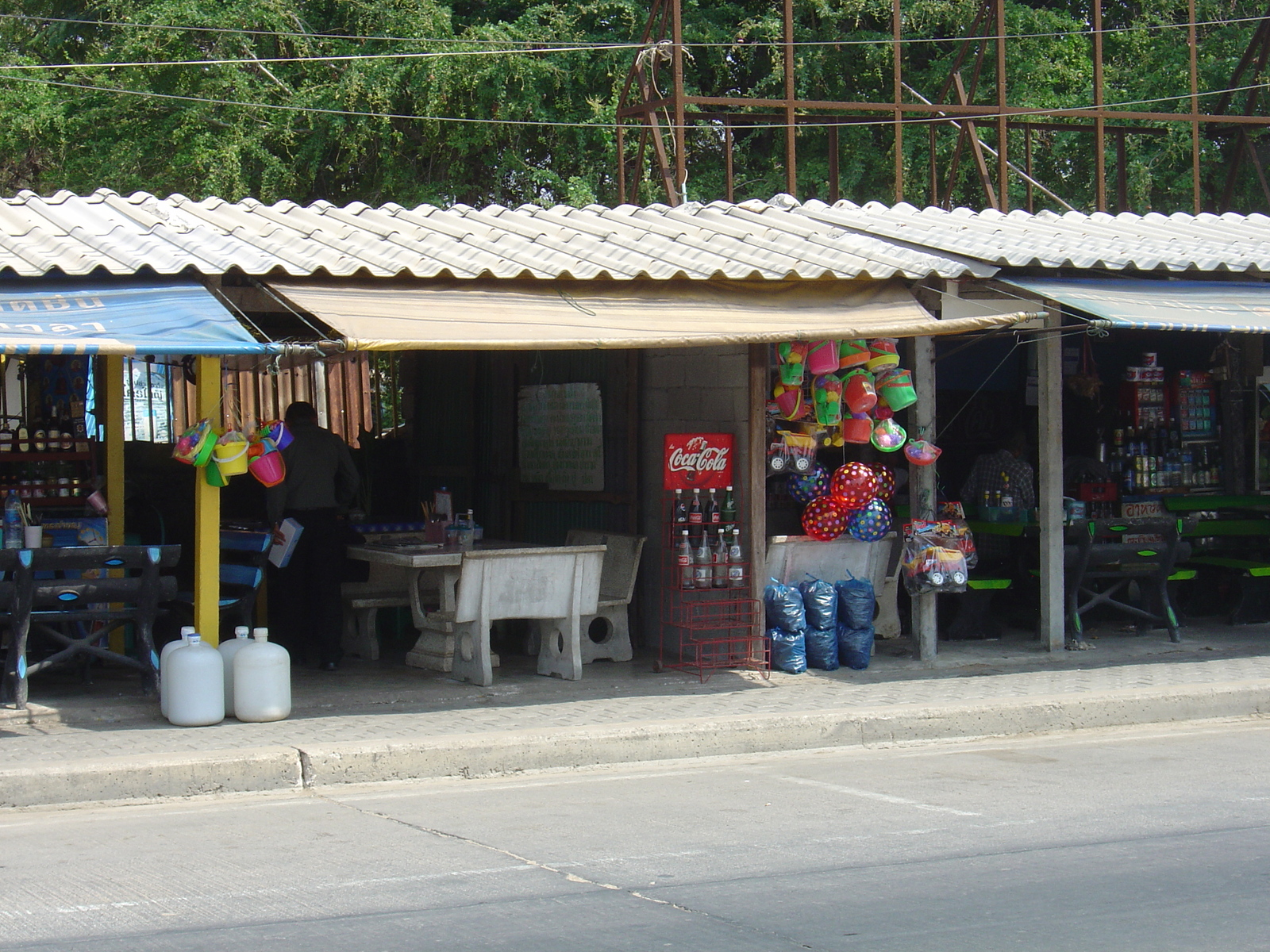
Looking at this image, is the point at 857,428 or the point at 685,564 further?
the point at 857,428

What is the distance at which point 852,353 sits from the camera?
10000 millimetres

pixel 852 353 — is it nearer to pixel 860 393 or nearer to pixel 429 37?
pixel 860 393

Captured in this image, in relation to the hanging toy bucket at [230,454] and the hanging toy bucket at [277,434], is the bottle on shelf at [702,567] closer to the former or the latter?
the hanging toy bucket at [277,434]

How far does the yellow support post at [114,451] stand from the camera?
396 inches

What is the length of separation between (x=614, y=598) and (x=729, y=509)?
102cm

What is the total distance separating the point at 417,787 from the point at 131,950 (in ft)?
9.21

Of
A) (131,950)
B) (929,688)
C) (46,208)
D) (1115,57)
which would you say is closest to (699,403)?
(929,688)

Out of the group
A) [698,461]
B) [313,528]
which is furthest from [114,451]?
[698,461]

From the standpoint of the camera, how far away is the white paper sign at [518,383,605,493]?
1101 cm

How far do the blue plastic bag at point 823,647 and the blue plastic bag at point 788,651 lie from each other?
0.48 feet

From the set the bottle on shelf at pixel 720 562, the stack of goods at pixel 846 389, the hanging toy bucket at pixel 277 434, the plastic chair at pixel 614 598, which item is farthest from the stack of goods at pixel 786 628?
the hanging toy bucket at pixel 277 434

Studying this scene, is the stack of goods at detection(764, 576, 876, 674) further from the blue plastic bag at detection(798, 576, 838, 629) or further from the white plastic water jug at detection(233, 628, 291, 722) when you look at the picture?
the white plastic water jug at detection(233, 628, 291, 722)

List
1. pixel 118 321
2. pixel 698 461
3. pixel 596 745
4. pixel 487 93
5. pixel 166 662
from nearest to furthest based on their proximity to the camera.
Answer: pixel 118 321
pixel 596 745
pixel 166 662
pixel 698 461
pixel 487 93

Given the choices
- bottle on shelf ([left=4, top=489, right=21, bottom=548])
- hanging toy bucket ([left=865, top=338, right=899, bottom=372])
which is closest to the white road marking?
hanging toy bucket ([left=865, top=338, right=899, bottom=372])
